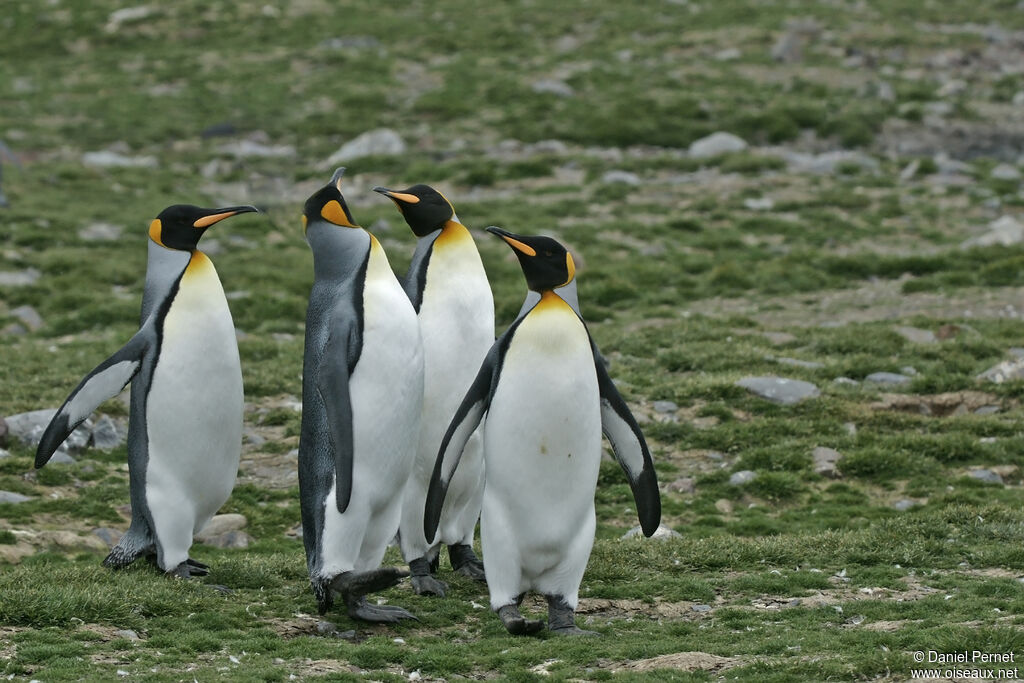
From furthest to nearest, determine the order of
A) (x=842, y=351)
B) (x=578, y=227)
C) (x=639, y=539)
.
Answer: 1. (x=578, y=227)
2. (x=842, y=351)
3. (x=639, y=539)

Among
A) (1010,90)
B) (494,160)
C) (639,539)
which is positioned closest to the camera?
(639,539)

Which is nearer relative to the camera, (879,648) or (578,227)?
(879,648)

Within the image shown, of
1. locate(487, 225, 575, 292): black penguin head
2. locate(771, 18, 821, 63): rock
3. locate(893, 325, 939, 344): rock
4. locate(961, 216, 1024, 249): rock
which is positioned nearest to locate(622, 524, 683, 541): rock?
locate(487, 225, 575, 292): black penguin head

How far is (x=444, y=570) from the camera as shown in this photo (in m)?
7.40

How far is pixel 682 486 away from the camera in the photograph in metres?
9.12

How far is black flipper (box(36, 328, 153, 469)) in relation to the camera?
257 inches

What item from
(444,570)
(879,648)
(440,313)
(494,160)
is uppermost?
(440,313)

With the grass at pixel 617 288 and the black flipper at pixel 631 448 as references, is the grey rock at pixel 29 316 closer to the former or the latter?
the grass at pixel 617 288

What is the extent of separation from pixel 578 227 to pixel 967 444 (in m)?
8.32

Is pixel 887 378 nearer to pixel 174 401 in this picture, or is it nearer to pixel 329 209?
pixel 329 209

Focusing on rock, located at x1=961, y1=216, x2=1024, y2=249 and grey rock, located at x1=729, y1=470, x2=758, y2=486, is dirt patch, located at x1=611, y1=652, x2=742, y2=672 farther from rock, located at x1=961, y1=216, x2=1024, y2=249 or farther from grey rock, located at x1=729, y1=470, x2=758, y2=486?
rock, located at x1=961, y1=216, x2=1024, y2=249

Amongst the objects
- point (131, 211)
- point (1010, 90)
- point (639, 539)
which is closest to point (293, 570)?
point (639, 539)

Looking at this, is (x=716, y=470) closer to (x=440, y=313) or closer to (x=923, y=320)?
(x=440, y=313)

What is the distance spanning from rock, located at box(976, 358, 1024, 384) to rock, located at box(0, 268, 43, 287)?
33.0 feet
